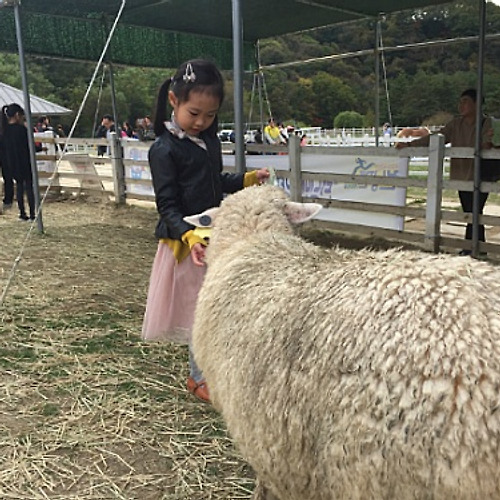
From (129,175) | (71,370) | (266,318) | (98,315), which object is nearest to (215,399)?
(266,318)

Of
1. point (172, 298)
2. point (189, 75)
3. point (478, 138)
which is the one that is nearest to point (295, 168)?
point (478, 138)

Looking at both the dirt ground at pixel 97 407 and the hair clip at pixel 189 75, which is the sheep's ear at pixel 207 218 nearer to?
the hair clip at pixel 189 75

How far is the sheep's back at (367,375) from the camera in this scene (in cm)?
116

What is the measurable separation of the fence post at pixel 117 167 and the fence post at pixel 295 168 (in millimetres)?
4084

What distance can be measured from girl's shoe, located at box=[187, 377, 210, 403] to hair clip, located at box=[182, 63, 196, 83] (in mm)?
1656

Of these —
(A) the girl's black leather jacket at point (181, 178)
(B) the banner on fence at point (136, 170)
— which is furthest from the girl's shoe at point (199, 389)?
(B) the banner on fence at point (136, 170)

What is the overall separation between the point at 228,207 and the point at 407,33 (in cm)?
2657

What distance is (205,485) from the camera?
246 cm

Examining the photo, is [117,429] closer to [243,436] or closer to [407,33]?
[243,436]

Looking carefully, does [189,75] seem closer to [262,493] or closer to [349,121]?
[262,493]

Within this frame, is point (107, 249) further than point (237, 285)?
Yes

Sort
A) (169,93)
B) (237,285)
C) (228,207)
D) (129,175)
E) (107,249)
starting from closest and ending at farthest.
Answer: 1. (237,285)
2. (228,207)
3. (169,93)
4. (107,249)
5. (129,175)

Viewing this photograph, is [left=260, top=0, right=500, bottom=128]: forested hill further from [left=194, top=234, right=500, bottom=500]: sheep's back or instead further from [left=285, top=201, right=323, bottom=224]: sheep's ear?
[left=194, top=234, right=500, bottom=500]: sheep's back

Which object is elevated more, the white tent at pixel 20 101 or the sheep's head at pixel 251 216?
the white tent at pixel 20 101
